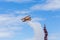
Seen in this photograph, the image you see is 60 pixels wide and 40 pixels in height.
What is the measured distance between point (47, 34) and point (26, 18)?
29257mm

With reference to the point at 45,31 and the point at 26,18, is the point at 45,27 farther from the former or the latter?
the point at 26,18

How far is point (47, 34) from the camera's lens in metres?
118

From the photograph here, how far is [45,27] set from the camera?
4719 inches

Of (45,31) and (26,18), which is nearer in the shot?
(45,31)

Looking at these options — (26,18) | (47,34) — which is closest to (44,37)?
(47,34)

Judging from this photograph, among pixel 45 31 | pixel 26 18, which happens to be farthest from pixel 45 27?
pixel 26 18

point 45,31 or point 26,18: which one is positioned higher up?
point 26,18

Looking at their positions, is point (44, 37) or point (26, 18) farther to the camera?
point (26, 18)

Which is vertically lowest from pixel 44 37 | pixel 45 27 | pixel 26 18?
pixel 44 37

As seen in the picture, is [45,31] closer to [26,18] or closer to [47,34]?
[47,34]

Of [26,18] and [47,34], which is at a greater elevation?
[26,18]

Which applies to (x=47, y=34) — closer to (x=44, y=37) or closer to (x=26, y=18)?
(x=44, y=37)

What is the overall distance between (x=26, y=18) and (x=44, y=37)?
1269 inches

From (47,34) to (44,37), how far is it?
4470mm
